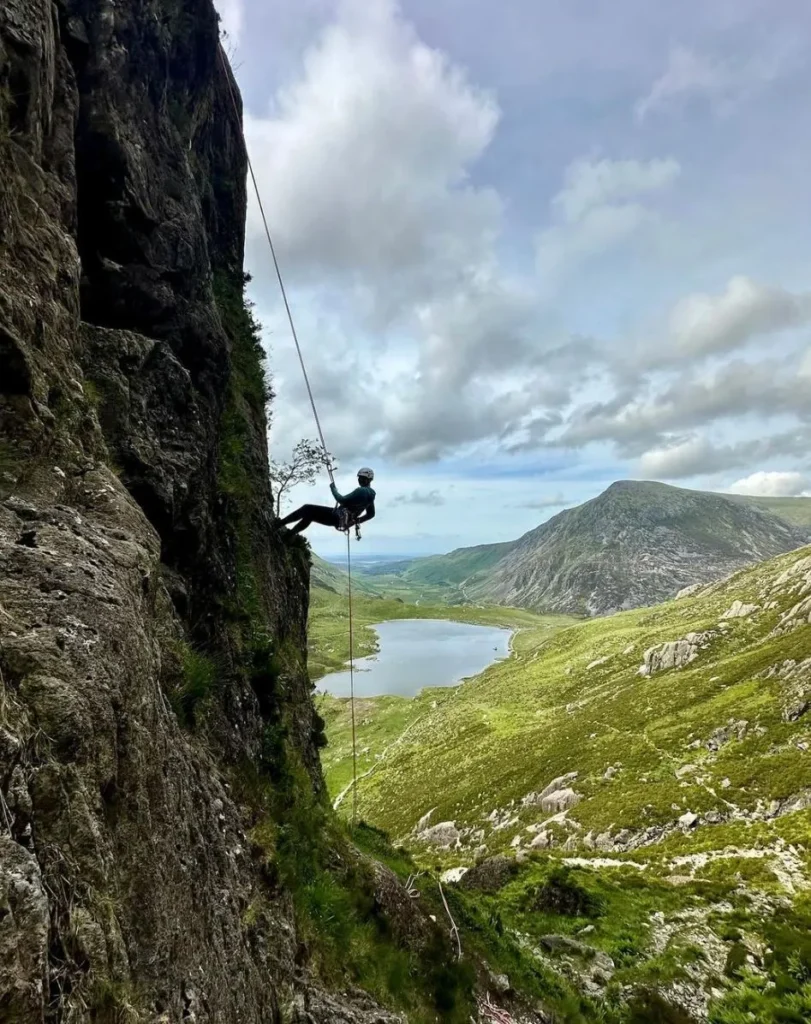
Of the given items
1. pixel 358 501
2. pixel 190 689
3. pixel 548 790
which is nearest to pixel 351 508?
pixel 358 501

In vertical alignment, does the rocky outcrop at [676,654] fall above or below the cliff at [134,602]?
below

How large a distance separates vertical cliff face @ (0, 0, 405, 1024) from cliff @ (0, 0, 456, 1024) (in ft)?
0.12

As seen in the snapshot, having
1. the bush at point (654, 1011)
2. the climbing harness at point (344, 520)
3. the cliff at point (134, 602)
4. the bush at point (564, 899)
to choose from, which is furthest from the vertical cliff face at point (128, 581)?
the bush at point (564, 899)

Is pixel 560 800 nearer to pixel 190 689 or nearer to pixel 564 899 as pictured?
pixel 564 899

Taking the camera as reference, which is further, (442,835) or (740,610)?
(740,610)

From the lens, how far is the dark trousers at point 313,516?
1828cm

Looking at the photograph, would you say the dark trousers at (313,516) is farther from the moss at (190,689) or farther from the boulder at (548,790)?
the boulder at (548,790)

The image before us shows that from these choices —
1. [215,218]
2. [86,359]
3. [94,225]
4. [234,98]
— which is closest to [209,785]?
[86,359]

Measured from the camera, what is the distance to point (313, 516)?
63.3 ft

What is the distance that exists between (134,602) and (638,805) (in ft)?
168

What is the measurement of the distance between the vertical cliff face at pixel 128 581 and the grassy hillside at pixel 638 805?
11.5 m

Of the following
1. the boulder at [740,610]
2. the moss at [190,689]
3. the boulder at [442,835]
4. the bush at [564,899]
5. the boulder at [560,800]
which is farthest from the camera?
the boulder at [740,610]

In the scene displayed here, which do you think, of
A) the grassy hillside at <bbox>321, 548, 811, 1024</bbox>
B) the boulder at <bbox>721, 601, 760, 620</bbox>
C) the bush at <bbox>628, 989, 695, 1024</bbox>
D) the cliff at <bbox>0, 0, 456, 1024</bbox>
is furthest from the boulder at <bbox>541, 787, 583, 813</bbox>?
the boulder at <bbox>721, 601, 760, 620</bbox>

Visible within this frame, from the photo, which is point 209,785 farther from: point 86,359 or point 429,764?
point 429,764
